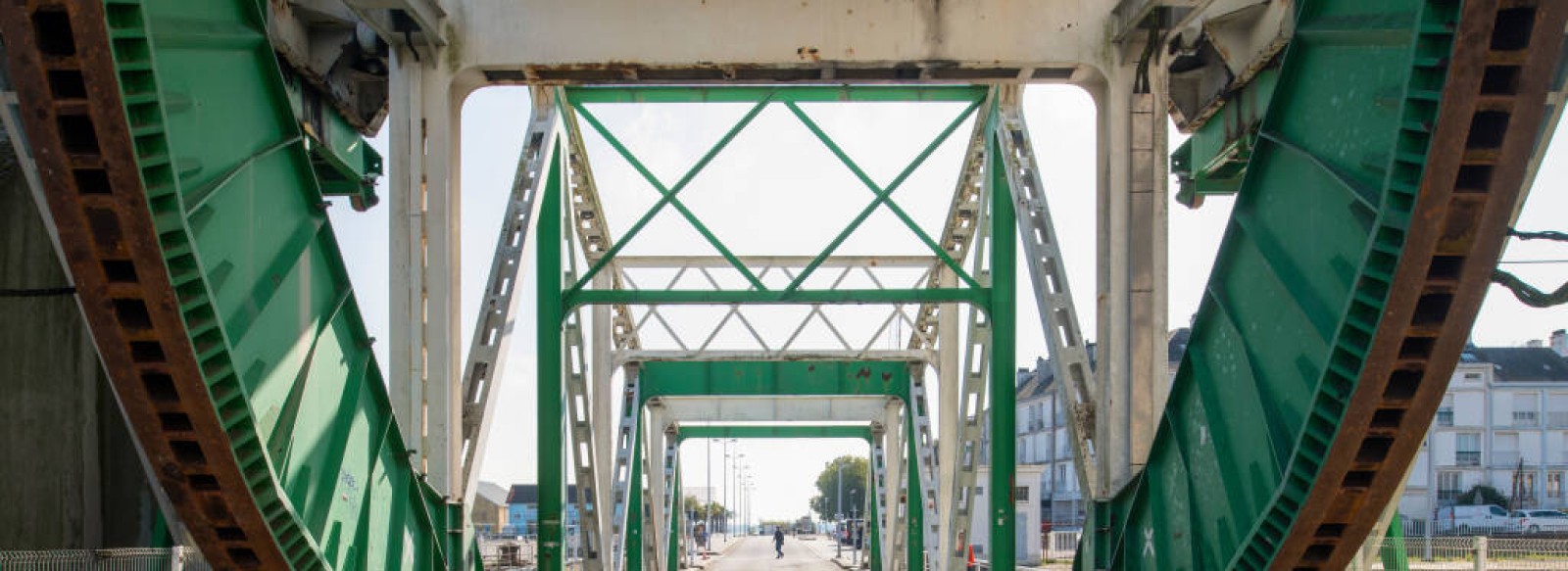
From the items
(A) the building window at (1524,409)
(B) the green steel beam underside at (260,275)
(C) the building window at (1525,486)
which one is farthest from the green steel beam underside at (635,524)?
(A) the building window at (1524,409)

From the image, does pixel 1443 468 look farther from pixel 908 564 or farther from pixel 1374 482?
pixel 1374 482

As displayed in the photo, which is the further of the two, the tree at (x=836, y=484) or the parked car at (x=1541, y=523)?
the tree at (x=836, y=484)

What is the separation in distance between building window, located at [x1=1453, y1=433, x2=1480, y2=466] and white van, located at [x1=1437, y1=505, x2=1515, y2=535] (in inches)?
223

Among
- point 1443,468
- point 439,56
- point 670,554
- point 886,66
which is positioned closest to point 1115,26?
point 886,66

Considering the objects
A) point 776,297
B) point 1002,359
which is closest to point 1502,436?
point 1002,359

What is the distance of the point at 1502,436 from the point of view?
74.5m

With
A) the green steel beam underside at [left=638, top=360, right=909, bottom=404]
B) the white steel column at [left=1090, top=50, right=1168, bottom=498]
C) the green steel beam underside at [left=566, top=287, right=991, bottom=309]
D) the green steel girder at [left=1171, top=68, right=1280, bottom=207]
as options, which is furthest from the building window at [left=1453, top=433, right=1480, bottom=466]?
the white steel column at [left=1090, top=50, right=1168, bottom=498]

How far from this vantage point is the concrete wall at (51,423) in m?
8.83

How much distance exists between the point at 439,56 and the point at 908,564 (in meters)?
14.9

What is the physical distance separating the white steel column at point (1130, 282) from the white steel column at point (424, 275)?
4.34 m

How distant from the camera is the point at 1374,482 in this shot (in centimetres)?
568

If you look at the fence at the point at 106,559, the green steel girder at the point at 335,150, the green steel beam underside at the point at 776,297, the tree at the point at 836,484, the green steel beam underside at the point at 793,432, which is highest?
the green steel girder at the point at 335,150

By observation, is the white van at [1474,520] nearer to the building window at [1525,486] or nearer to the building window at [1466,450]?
the building window at [1525,486]

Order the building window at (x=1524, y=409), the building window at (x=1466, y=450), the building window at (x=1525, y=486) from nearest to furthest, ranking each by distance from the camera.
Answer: the building window at (x=1525, y=486) < the building window at (x=1466, y=450) < the building window at (x=1524, y=409)
